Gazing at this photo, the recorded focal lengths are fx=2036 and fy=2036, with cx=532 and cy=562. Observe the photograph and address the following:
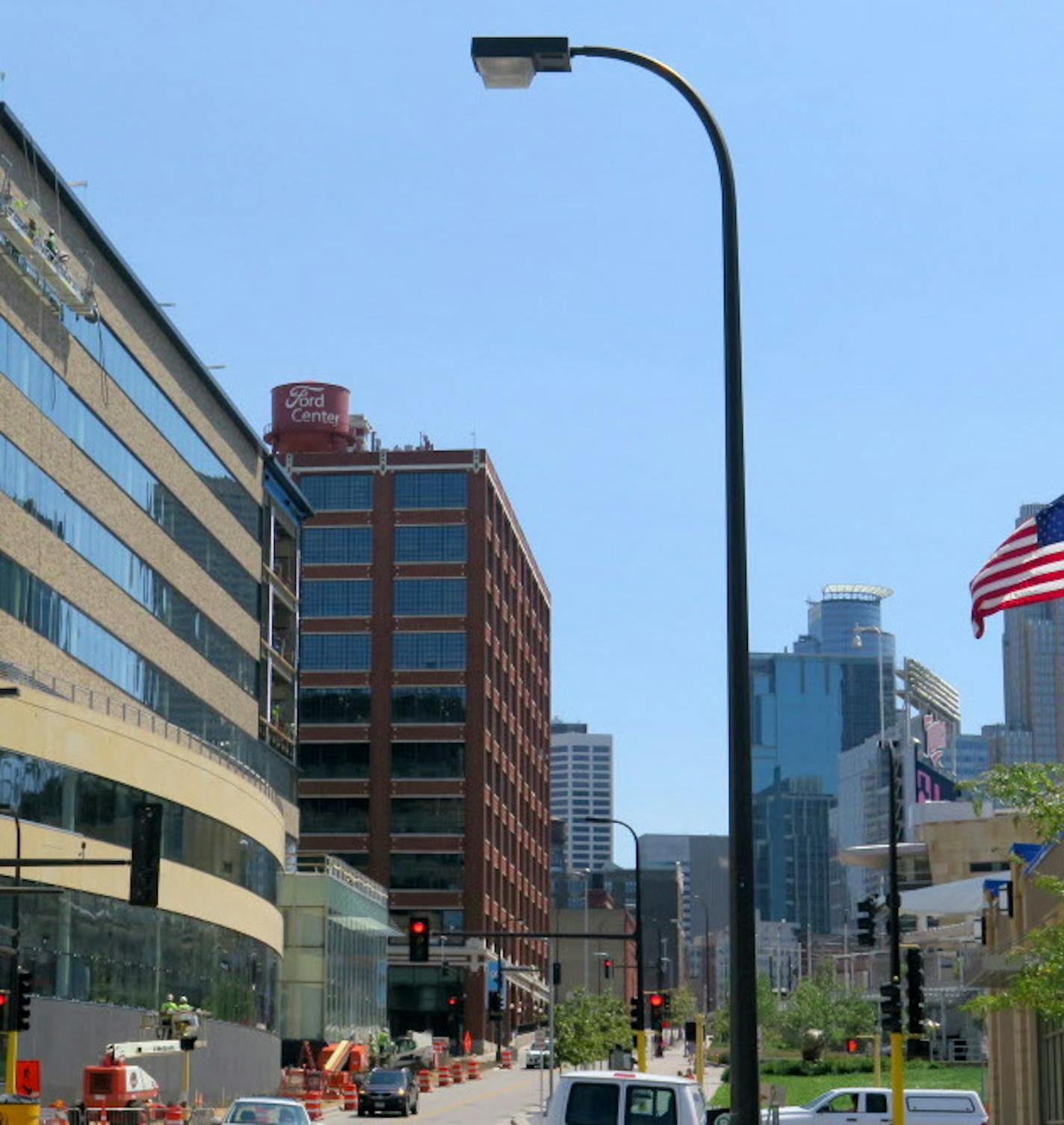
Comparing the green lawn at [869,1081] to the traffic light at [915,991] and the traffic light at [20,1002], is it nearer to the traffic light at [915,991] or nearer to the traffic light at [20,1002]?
the traffic light at [915,991]

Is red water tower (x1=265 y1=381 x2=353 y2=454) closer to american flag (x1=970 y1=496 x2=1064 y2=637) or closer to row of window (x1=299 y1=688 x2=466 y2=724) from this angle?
row of window (x1=299 y1=688 x2=466 y2=724)

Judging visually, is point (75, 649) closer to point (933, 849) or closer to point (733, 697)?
point (733, 697)

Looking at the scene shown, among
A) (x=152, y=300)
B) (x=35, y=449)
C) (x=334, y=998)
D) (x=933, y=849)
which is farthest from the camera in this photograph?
(x=933, y=849)

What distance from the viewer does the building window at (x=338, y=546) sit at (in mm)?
146750

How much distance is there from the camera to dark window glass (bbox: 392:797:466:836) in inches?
5600

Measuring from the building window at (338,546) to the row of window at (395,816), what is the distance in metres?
17.2

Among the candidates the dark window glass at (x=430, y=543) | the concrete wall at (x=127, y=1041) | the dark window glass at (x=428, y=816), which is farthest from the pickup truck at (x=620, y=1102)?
the dark window glass at (x=430, y=543)

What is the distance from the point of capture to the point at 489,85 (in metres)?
15.9

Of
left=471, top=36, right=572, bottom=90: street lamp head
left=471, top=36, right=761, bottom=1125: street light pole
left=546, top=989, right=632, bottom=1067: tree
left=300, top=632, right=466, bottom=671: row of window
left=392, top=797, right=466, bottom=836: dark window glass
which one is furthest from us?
left=300, top=632, right=466, bottom=671: row of window

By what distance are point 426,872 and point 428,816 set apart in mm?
3896

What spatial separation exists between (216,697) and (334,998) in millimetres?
23004

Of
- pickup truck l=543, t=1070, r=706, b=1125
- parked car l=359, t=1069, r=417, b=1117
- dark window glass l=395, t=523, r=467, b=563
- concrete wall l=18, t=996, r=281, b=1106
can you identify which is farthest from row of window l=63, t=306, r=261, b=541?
dark window glass l=395, t=523, r=467, b=563

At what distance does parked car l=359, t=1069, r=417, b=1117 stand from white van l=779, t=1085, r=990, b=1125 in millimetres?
20242

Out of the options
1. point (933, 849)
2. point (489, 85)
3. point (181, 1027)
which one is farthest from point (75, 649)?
point (933, 849)
